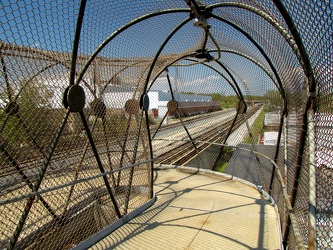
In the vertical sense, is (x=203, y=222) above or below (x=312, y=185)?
below

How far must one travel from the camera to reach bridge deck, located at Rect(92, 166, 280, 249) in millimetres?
3160

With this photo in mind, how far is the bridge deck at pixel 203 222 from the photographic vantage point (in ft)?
10.4

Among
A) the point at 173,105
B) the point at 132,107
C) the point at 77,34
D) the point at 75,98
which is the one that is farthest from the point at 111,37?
the point at 173,105

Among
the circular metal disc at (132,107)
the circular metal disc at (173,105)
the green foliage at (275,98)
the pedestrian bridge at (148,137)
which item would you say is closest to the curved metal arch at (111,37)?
the pedestrian bridge at (148,137)

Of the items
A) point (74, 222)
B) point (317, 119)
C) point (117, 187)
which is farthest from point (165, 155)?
point (317, 119)

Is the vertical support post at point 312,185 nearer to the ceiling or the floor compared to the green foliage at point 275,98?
nearer to the floor

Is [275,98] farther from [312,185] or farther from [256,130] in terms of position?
[256,130]

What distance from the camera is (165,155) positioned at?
11539 millimetres

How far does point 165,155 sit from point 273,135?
629 cm

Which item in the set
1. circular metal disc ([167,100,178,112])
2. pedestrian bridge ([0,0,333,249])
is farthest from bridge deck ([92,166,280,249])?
circular metal disc ([167,100,178,112])

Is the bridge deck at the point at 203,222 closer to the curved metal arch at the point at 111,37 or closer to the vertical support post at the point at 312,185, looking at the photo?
the vertical support post at the point at 312,185

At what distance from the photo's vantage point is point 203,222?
3719 mm

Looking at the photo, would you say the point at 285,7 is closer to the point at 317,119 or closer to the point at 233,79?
the point at 317,119

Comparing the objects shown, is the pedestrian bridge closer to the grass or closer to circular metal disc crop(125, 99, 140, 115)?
circular metal disc crop(125, 99, 140, 115)
